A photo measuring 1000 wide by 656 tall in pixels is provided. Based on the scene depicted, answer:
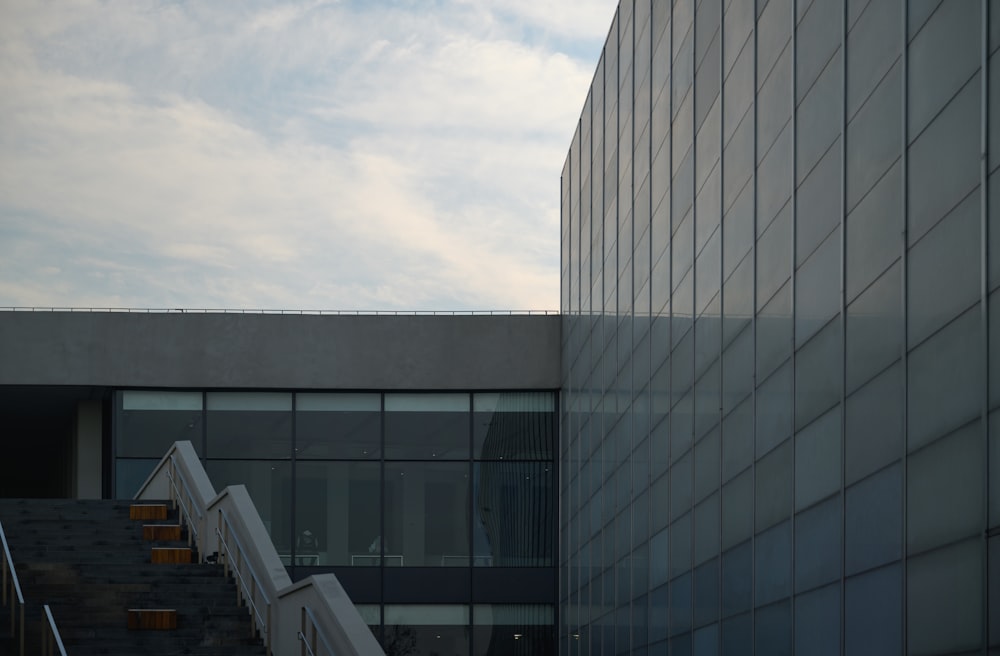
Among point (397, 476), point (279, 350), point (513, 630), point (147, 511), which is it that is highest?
point (279, 350)

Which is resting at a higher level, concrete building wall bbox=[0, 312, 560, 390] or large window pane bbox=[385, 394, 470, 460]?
concrete building wall bbox=[0, 312, 560, 390]

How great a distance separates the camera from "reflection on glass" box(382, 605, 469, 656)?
1302 inches

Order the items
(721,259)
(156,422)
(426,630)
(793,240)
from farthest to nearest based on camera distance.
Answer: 1. (156,422)
2. (426,630)
3. (721,259)
4. (793,240)

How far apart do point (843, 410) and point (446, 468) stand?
21009 millimetres

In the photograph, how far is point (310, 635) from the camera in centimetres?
1574

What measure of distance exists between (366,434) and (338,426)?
674mm

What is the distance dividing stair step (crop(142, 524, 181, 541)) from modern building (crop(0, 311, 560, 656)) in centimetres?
1196

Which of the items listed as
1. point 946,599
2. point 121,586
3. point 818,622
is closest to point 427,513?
point 121,586

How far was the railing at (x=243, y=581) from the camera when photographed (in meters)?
17.3

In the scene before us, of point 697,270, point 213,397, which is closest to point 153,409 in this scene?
point 213,397

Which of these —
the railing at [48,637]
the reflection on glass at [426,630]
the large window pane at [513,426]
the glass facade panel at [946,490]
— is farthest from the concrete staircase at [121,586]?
the large window pane at [513,426]

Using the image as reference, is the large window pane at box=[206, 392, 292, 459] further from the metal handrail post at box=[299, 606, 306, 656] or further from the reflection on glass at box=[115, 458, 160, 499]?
the metal handrail post at box=[299, 606, 306, 656]

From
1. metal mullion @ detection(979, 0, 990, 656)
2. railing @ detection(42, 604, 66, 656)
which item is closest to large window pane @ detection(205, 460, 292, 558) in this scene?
railing @ detection(42, 604, 66, 656)

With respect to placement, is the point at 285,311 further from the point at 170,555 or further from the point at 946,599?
the point at 946,599
